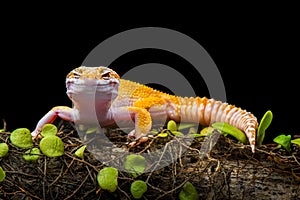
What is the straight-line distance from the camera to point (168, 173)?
10.2ft

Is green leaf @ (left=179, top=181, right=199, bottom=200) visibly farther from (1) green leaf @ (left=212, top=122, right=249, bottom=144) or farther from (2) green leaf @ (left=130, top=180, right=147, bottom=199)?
(1) green leaf @ (left=212, top=122, right=249, bottom=144)

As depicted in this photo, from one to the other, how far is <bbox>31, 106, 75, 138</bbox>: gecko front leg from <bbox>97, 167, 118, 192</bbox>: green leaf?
42.5 inches

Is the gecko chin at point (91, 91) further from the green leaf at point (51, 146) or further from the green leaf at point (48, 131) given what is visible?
the green leaf at point (51, 146)

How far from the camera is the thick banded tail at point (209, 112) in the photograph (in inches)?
151

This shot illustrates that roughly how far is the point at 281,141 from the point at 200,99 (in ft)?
3.76

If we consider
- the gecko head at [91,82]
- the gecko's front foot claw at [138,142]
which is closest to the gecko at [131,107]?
the gecko head at [91,82]

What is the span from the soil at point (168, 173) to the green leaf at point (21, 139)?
2.7 inches

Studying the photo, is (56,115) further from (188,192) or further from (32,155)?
(188,192)

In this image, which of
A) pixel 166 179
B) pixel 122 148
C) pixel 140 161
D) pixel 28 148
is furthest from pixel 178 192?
pixel 28 148

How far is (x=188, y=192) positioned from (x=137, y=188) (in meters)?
0.32

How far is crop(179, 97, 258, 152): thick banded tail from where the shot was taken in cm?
384

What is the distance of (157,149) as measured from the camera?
3258 millimetres

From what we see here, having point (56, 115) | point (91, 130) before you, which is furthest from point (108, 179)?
point (56, 115)

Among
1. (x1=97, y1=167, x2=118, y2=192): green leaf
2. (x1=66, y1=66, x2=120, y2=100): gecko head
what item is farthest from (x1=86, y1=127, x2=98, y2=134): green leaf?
(x1=97, y1=167, x2=118, y2=192): green leaf
